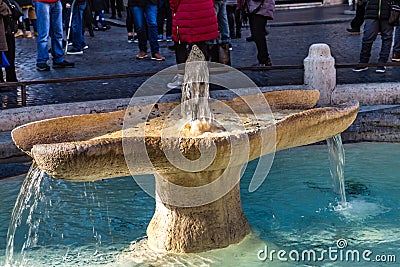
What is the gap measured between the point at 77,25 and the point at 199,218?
788cm

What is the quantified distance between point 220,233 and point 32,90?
15.5ft

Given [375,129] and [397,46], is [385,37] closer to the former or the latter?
[397,46]

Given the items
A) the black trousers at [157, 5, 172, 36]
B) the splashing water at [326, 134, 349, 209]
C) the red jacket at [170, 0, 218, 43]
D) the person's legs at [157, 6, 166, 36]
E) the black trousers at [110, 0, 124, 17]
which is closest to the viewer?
the splashing water at [326, 134, 349, 209]

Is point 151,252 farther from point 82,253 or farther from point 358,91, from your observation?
point 358,91

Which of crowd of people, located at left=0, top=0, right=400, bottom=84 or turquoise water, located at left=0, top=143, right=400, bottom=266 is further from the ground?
crowd of people, located at left=0, top=0, right=400, bottom=84

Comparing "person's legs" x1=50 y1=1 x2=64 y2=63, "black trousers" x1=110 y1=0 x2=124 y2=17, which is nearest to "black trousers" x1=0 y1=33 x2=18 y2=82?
"person's legs" x1=50 y1=1 x2=64 y2=63

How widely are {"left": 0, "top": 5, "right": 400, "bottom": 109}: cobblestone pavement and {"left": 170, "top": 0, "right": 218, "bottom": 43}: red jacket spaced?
0.97 meters

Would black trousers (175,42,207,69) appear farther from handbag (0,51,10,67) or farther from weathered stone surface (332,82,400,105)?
handbag (0,51,10,67)

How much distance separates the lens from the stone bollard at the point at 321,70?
6910mm

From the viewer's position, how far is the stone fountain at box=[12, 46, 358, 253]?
11.5 ft

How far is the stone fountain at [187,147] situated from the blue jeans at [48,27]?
4.35 metres

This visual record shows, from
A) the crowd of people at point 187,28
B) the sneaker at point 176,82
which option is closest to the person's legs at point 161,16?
the crowd of people at point 187,28

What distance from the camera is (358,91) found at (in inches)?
280

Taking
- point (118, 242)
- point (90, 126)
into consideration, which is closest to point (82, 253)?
point (118, 242)
